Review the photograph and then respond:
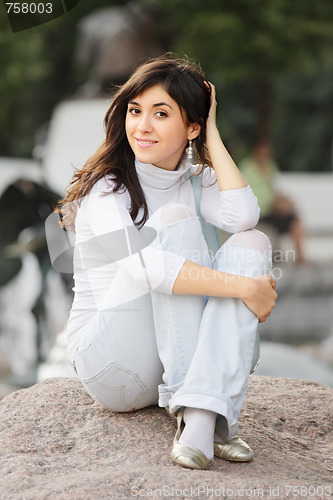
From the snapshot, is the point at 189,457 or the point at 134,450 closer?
the point at 189,457

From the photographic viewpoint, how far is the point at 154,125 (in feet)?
5.84

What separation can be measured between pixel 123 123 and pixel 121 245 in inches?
14.2

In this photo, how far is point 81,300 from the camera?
181 centimetres

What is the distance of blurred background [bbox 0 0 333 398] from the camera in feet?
18.6

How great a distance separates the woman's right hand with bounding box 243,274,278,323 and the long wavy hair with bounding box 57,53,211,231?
0.30 metres

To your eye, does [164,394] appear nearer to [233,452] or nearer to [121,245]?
[233,452]

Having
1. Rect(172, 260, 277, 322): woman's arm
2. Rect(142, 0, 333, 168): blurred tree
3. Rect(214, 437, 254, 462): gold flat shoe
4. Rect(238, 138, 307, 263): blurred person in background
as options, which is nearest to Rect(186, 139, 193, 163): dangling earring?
Rect(172, 260, 277, 322): woman's arm

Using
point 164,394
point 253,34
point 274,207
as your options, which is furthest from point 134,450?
point 253,34

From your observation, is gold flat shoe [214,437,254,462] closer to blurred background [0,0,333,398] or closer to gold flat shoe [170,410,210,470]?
gold flat shoe [170,410,210,470]

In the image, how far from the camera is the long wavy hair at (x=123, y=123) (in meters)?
1.77

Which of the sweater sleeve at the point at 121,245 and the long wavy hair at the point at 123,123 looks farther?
the long wavy hair at the point at 123,123

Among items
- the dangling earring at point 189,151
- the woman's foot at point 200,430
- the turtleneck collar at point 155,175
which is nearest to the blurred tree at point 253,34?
the dangling earring at point 189,151

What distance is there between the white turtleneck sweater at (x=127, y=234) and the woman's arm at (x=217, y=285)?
0.07ft

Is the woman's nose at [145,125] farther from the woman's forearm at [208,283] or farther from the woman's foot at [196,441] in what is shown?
the woman's foot at [196,441]
